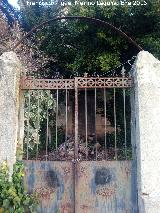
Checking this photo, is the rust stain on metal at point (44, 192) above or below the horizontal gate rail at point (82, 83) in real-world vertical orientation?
below

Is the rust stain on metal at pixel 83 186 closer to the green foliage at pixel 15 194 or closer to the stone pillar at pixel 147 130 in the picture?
the green foliage at pixel 15 194

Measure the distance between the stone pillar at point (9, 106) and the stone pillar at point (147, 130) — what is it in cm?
180

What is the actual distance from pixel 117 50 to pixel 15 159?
307 inches

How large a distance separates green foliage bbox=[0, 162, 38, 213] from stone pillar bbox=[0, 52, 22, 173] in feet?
0.46

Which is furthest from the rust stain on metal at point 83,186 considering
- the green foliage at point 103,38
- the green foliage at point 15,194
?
the green foliage at point 103,38

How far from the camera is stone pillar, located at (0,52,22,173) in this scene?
16.4 feet

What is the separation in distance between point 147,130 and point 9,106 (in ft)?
6.75

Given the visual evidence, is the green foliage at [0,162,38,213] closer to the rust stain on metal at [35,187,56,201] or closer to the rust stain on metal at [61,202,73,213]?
the rust stain on metal at [35,187,56,201]

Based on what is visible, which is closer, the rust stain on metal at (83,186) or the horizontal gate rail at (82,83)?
the rust stain on metal at (83,186)

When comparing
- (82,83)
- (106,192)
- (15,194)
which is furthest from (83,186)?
A: (82,83)

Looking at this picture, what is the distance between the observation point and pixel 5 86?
514 cm

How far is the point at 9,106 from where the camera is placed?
5.09m

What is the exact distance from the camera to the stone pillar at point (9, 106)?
5.00 m

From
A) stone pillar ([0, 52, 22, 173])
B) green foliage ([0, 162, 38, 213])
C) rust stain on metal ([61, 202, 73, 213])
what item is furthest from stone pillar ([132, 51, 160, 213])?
stone pillar ([0, 52, 22, 173])
